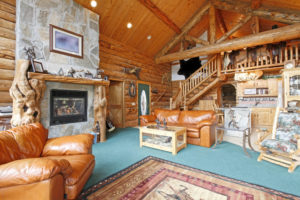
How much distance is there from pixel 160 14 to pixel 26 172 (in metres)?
6.77

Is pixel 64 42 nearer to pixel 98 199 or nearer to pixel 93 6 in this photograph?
pixel 93 6

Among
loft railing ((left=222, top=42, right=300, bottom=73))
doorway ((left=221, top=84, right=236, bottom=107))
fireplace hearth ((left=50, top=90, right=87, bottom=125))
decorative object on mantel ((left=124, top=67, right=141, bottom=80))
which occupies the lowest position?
fireplace hearth ((left=50, top=90, right=87, bottom=125))

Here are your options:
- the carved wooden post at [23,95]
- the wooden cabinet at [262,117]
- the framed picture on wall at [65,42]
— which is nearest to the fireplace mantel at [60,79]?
the carved wooden post at [23,95]

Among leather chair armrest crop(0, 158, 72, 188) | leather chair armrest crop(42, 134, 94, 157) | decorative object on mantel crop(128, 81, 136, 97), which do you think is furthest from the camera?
decorative object on mantel crop(128, 81, 136, 97)

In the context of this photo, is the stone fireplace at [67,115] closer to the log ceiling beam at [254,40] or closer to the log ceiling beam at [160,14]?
the log ceiling beam at [160,14]

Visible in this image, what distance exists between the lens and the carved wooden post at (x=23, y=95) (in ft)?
9.57

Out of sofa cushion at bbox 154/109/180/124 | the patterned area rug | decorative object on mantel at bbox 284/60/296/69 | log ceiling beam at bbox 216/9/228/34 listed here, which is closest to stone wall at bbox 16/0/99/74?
sofa cushion at bbox 154/109/180/124

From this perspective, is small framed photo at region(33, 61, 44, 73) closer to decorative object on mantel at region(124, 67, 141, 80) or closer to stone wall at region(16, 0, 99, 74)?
stone wall at region(16, 0, 99, 74)

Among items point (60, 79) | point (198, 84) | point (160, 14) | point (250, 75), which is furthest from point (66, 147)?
point (250, 75)

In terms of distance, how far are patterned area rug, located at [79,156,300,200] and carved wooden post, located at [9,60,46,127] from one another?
2238mm

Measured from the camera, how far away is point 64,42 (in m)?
3.75

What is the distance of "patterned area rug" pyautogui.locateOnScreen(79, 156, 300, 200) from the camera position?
178 cm

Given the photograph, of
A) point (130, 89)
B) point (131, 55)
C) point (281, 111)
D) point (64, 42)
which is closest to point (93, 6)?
point (64, 42)

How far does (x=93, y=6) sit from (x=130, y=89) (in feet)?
11.2
